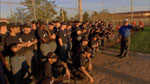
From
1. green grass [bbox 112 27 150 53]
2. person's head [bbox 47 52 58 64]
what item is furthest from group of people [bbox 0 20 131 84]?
green grass [bbox 112 27 150 53]

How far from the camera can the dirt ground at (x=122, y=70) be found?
4.35 meters

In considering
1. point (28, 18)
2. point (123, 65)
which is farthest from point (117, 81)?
point (28, 18)

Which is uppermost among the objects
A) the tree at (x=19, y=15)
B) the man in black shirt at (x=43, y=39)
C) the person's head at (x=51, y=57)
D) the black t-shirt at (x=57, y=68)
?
the tree at (x=19, y=15)

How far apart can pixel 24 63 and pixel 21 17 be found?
3.99m

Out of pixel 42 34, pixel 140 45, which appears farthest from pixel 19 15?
pixel 140 45

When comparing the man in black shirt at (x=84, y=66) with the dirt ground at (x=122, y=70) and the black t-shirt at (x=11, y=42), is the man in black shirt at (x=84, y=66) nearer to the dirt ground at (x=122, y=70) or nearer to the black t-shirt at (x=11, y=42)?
the dirt ground at (x=122, y=70)

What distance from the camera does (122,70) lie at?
5148mm

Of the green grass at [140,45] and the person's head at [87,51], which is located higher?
the person's head at [87,51]

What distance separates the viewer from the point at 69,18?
34.1 feet

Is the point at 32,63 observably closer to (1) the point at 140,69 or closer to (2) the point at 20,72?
(2) the point at 20,72

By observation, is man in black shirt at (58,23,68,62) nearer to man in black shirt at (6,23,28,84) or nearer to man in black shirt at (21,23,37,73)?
man in black shirt at (21,23,37,73)

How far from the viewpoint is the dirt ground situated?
4.35 meters

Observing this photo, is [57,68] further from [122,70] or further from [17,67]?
[122,70]

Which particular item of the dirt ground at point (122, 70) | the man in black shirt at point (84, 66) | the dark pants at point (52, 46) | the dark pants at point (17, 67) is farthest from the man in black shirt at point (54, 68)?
the dark pants at point (52, 46)
